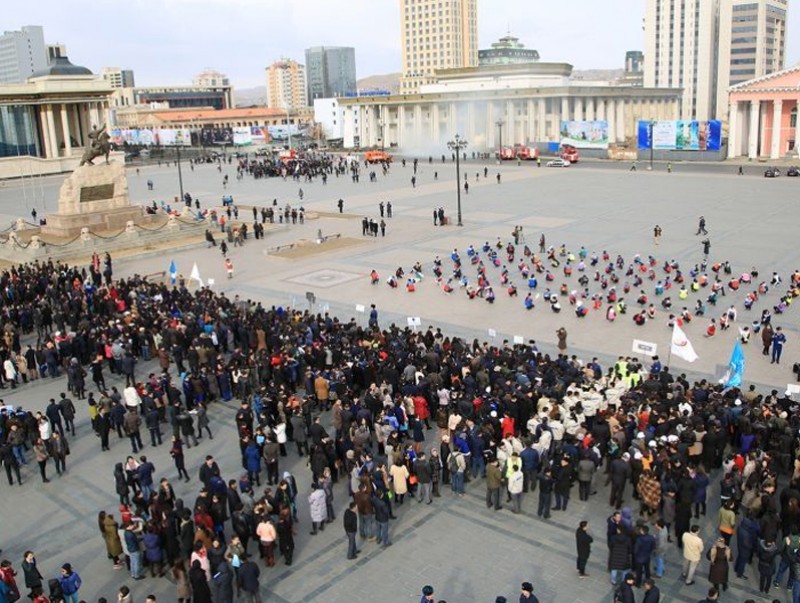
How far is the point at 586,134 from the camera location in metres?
88.9

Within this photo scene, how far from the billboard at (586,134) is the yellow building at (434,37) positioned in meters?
75.5

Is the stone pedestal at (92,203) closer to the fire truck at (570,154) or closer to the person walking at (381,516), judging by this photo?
the person walking at (381,516)

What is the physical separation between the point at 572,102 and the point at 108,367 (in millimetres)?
93981

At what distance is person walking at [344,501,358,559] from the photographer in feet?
39.6

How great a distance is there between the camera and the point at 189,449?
655 inches

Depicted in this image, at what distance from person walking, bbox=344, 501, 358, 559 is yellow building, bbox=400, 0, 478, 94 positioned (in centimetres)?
15686

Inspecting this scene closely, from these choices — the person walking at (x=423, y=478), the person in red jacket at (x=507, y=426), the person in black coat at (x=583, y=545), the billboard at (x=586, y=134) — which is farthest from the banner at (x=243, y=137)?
the person in black coat at (x=583, y=545)

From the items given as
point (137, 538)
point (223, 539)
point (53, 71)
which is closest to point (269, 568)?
point (223, 539)

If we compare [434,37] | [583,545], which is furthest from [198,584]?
[434,37]

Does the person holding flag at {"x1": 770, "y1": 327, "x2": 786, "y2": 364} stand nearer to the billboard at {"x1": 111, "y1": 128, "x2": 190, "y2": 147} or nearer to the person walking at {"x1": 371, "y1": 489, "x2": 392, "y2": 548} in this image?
the person walking at {"x1": 371, "y1": 489, "x2": 392, "y2": 548}

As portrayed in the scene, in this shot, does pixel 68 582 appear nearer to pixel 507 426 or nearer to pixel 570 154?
pixel 507 426

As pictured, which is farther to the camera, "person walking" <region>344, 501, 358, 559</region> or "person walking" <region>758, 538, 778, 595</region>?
"person walking" <region>344, 501, 358, 559</region>

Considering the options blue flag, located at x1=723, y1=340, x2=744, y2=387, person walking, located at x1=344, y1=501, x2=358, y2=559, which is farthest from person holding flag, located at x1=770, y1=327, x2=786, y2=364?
person walking, located at x1=344, y1=501, x2=358, y2=559

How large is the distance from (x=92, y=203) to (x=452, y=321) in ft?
81.9
